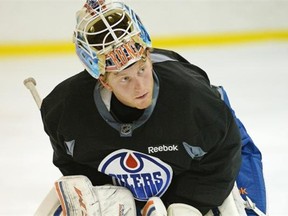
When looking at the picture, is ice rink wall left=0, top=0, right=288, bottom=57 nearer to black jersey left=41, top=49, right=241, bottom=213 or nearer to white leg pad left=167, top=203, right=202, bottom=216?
black jersey left=41, top=49, right=241, bottom=213

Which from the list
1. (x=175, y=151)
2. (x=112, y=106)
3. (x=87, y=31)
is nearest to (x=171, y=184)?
(x=175, y=151)

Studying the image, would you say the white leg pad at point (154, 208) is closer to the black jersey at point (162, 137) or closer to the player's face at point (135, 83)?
the black jersey at point (162, 137)

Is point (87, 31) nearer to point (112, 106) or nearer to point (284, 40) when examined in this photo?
point (112, 106)

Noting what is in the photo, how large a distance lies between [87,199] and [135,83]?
301 millimetres

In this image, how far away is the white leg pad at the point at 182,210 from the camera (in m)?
1.32

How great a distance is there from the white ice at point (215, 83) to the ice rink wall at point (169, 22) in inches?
2.8

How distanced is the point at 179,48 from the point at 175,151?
1268mm

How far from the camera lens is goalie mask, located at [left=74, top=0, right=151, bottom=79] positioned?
115 centimetres

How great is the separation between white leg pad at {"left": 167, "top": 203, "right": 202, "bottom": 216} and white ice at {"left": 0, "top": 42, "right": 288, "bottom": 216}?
0.53 metres

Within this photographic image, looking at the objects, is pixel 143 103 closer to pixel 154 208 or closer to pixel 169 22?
pixel 154 208

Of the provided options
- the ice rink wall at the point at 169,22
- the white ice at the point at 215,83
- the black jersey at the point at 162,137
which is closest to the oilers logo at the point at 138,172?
the black jersey at the point at 162,137

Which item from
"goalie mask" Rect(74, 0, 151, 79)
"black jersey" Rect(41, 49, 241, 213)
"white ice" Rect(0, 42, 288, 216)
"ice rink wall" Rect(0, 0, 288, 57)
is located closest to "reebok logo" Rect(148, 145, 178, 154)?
"black jersey" Rect(41, 49, 241, 213)

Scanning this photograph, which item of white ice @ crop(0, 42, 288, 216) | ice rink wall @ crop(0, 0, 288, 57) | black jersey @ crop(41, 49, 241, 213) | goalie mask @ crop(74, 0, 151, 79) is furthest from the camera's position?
ice rink wall @ crop(0, 0, 288, 57)

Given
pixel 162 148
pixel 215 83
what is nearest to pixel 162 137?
pixel 162 148
